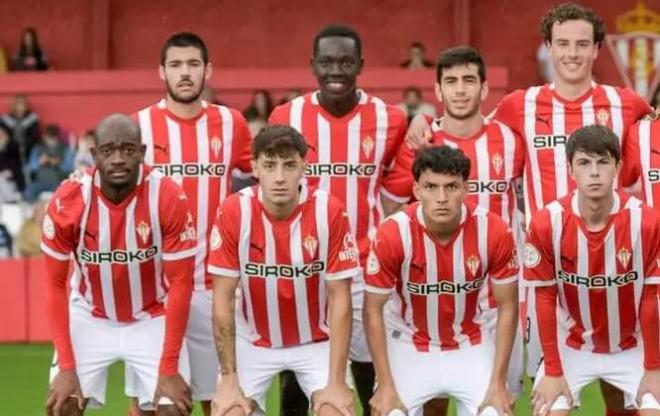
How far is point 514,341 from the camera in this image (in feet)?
24.9

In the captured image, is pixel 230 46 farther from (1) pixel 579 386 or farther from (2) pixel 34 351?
(1) pixel 579 386

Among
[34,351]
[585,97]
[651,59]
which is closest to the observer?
[585,97]

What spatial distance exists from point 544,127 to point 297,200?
4.33 feet

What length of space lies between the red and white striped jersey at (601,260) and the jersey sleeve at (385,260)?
565 millimetres

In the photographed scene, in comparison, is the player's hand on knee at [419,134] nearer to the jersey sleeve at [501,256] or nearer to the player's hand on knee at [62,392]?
the jersey sleeve at [501,256]

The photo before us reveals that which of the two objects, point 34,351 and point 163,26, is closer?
point 34,351

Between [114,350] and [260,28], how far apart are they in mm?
11376

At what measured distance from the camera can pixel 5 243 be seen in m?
13.4

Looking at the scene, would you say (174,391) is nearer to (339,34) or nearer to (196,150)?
(196,150)

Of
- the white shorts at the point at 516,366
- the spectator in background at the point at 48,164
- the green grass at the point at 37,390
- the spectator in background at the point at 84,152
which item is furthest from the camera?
the spectator in background at the point at 48,164

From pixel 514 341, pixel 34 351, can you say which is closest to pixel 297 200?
pixel 514 341

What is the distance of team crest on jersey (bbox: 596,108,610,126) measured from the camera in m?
7.90

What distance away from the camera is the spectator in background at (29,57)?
57.8ft

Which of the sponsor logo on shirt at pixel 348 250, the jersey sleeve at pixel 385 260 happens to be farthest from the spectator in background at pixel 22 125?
the jersey sleeve at pixel 385 260
